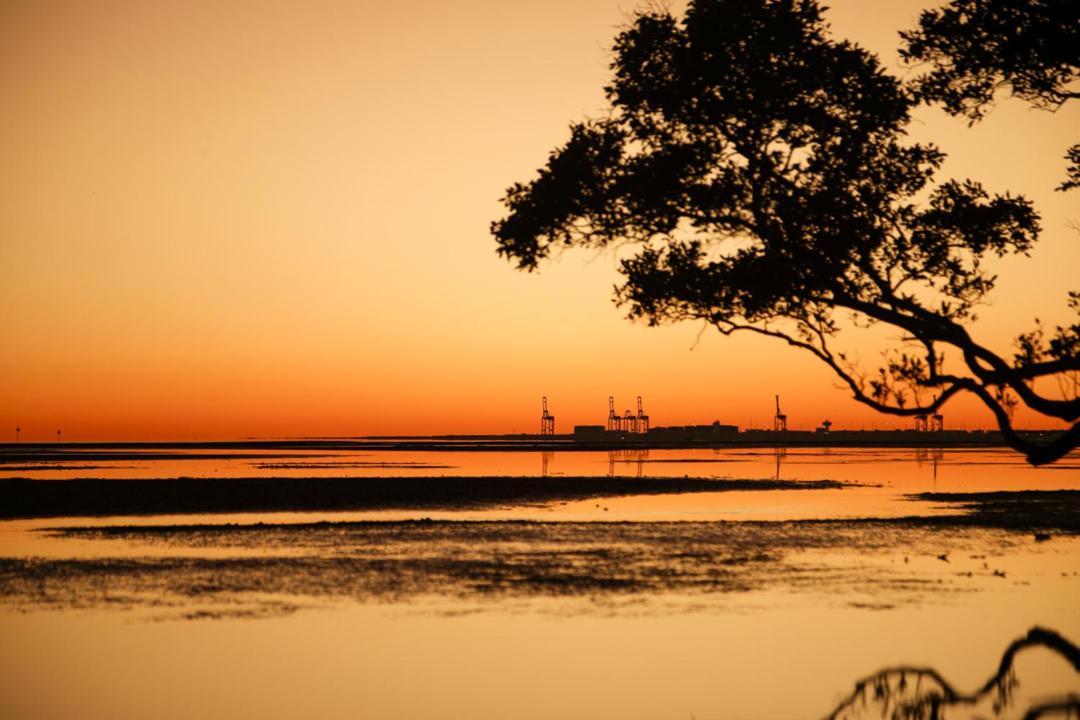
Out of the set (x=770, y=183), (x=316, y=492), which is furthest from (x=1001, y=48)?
(x=316, y=492)

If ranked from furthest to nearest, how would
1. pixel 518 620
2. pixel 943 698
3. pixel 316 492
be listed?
1. pixel 316 492
2. pixel 518 620
3. pixel 943 698

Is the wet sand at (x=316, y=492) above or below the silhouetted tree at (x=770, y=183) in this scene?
below

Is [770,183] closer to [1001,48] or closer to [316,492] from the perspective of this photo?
[1001,48]

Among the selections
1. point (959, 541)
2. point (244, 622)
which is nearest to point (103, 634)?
point (244, 622)

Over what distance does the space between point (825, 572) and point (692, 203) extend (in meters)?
11.8

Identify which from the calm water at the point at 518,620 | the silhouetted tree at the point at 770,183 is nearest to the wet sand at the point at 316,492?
the calm water at the point at 518,620

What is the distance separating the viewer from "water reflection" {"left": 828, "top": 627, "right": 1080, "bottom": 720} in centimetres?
1570

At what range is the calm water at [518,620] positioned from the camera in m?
17.0

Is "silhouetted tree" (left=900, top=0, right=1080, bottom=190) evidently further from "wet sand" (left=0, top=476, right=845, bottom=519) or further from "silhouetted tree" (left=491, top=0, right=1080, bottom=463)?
"wet sand" (left=0, top=476, right=845, bottom=519)

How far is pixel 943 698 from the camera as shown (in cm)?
1664

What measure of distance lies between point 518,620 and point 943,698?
28.6ft

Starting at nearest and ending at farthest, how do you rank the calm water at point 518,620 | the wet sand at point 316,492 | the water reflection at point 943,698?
the water reflection at point 943,698 → the calm water at point 518,620 → the wet sand at point 316,492

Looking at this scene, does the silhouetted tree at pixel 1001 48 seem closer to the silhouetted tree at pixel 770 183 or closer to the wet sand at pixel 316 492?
the silhouetted tree at pixel 770 183

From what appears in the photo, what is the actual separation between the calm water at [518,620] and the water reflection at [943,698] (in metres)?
0.11
